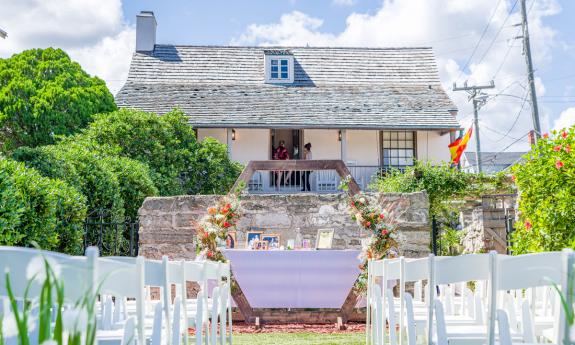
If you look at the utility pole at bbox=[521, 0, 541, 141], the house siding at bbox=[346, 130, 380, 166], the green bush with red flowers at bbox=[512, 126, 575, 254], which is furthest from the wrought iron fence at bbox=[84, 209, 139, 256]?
the utility pole at bbox=[521, 0, 541, 141]

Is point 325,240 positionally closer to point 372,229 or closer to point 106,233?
point 372,229

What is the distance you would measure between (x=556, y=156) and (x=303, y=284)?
2807mm

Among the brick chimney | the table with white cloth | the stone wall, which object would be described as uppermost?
the brick chimney

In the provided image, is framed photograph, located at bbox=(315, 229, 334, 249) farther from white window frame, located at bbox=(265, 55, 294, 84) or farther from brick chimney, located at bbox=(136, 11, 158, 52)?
brick chimney, located at bbox=(136, 11, 158, 52)

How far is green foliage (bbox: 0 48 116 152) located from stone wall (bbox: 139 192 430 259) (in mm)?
7193

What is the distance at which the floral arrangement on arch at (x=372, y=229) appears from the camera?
647 centimetres

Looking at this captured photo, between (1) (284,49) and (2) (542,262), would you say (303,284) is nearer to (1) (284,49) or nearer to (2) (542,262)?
(2) (542,262)

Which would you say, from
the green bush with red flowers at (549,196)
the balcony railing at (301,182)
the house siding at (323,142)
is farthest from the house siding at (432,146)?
the green bush with red flowers at (549,196)

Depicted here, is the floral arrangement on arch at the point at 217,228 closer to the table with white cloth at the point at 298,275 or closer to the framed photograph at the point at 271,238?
the table with white cloth at the point at 298,275

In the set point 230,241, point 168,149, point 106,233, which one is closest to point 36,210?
point 230,241

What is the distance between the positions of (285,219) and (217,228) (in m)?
1.50

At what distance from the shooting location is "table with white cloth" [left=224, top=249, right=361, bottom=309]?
6488 millimetres

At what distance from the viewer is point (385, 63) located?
21.2m

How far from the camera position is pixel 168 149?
1332 cm
